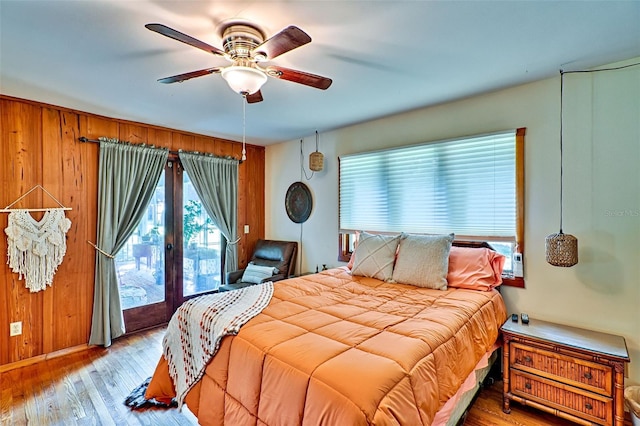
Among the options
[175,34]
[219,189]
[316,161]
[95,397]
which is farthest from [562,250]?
[219,189]

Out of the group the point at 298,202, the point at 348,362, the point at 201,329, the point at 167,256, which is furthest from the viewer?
the point at 298,202

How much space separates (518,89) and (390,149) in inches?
48.7

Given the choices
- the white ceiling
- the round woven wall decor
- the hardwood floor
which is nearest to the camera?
the white ceiling

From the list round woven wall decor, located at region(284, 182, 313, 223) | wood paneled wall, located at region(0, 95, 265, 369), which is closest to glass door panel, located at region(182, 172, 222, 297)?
wood paneled wall, located at region(0, 95, 265, 369)

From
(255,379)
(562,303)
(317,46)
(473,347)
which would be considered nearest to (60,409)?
(255,379)

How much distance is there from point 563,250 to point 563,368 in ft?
2.59

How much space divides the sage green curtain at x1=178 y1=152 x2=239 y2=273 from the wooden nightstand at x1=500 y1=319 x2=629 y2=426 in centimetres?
343

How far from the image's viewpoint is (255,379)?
57.1 inches

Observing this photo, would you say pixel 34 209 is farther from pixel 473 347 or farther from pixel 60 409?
pixel 473 347

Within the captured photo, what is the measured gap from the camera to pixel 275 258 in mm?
4242

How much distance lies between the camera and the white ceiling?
5.10 feet

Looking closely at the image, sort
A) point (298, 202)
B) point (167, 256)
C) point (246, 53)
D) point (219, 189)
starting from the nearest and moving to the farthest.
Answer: point (246, 53) → point (167, 256) → point (219, 189) → point (298, 202)

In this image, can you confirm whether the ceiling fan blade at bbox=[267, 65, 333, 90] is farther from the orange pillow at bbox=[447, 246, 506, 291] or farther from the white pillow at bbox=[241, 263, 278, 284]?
the white pillow at bbox=[241, 263, 278, 284]

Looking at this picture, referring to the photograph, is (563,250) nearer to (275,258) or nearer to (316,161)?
(316,161)
